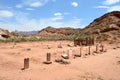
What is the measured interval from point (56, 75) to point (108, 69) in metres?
3.69

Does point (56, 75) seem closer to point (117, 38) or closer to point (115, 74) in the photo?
point (115, 74)

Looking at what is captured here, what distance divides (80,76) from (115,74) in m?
2.16

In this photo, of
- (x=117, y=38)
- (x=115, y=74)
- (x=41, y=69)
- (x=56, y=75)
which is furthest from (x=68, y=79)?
(x=117, y=38)

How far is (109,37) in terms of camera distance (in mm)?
36656

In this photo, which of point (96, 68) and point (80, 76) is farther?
point (96, 68)

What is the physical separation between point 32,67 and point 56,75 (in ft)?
7.07

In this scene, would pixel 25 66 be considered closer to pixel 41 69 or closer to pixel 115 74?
pixel 41 69

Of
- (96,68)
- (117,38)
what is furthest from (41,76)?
(117,38)

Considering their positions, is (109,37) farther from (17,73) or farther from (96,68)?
(17,73)

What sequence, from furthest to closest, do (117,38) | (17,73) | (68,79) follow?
1. (117,38)
2. (17,73)
3. (68,79)

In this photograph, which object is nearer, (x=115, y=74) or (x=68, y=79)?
(x=68, y=79)

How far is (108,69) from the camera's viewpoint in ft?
43.3

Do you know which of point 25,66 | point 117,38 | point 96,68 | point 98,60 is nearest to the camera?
point 25,66

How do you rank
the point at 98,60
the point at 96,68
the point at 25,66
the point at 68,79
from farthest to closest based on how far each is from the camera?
the point at 98,60
the point at 96,68
the point at 25,66
the point at 68,79
